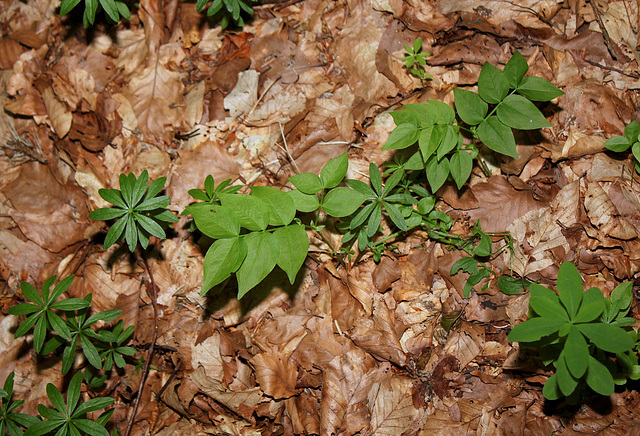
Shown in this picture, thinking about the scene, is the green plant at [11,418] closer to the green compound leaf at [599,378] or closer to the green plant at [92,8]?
the green plant at [92,8]

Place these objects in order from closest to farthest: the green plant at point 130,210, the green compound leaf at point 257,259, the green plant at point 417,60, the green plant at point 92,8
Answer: the green compound leaf at point 257,259 → the green plant at point 130,210 → the green plant at point 417,60 → the green plant at point 92,8

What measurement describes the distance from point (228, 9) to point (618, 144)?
8.82 ft

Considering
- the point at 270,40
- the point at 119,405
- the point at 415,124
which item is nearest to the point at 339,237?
the point at 415,124

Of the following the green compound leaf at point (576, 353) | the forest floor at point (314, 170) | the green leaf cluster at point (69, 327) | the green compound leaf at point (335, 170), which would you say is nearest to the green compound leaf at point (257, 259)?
the green compound leaf at point (335, 170)

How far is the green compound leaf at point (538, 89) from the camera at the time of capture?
2.01 metres

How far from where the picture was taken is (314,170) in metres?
2.72

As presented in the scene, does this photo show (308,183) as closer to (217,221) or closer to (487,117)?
(217,221)

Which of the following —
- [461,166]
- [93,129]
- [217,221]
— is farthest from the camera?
[93,129]

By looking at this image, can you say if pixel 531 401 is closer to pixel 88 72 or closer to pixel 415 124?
pixel 415 124

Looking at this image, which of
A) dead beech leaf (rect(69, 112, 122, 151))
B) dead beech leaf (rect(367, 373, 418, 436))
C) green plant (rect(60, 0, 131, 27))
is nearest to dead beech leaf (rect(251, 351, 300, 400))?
dead beech leaf (rect(367, 373, 418, 436))

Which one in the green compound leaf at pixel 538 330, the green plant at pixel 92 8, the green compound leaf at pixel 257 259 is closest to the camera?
the green compound leaf at pixel 538 330

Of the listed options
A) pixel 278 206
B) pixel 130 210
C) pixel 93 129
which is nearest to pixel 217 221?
pixel 278 206

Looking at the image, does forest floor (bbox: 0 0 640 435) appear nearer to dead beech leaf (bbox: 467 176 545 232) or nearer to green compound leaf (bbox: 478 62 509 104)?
dead beech leaf (bbox: 467 176 545 232)

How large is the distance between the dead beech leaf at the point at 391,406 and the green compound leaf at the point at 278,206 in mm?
1168
